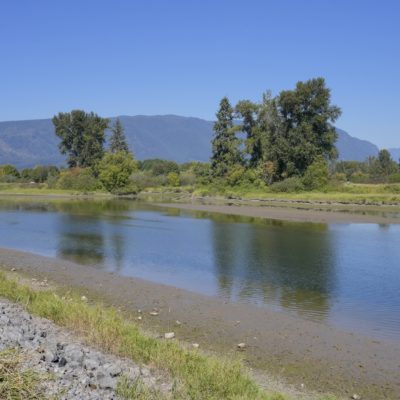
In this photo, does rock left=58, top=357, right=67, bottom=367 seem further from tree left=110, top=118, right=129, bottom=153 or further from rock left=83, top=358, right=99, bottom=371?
tree left=110, top=118, right=129, bottom=153

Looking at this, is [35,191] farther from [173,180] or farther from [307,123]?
[307,123]

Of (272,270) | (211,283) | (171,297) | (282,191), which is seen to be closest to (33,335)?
(171,297)

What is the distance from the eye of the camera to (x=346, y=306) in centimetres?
1519

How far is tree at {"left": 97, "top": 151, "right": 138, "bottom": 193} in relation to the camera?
96.8 metres

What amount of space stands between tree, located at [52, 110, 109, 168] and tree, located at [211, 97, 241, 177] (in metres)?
37.4

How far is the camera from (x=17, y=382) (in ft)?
20.1

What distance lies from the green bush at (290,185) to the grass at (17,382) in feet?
238

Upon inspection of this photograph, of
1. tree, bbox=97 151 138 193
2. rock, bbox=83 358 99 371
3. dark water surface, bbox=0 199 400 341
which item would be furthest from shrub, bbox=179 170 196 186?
rock, bbox=83 358 99 371

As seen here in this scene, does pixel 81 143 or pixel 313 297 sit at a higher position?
pixel 81 143

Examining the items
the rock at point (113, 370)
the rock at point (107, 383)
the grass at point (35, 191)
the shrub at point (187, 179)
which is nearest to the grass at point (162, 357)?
the rock at point (107, 383)

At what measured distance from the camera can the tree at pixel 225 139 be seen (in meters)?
84.7

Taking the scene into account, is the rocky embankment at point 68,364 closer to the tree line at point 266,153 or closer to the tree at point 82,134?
the tree line at point 266,153

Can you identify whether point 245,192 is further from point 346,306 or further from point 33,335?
point 33,335

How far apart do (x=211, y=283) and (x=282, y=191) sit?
62.2 meters
